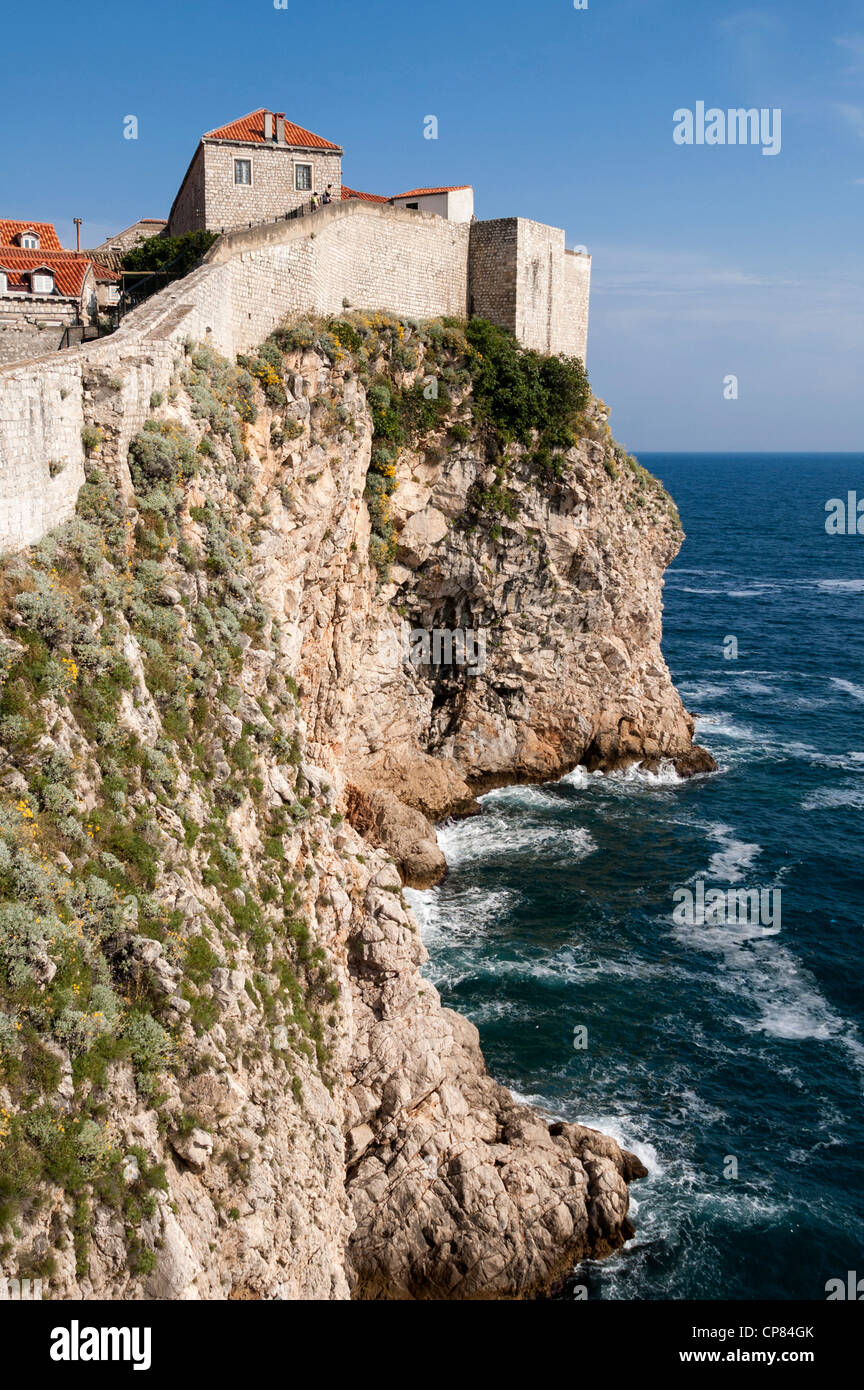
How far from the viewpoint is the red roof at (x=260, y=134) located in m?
33.9

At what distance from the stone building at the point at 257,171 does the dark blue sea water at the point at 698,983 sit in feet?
75.3

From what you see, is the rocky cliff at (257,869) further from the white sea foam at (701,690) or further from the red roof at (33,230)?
the white sea foam at (701,690)

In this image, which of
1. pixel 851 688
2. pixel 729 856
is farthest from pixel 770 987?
pixel 851 688

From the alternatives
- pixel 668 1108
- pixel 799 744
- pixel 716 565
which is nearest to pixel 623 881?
pixel 668 1108

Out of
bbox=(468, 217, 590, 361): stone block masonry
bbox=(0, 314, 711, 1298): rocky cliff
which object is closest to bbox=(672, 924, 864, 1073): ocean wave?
bbox=(0, 314, 711, 1298): rocky cliff

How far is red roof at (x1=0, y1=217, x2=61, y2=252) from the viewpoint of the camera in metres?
33.7

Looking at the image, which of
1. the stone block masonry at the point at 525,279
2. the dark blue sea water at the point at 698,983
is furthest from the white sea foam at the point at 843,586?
the stone block masonry at the point at 525,279

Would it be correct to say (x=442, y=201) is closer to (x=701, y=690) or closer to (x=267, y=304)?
(x=267, y=304)

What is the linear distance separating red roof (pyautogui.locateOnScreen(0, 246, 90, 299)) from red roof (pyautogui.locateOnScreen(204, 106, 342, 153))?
24.9 ft

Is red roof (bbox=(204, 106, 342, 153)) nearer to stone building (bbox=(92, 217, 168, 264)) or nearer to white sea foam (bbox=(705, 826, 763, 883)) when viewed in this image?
stone building (bbox=(92, 217, 168, 264))

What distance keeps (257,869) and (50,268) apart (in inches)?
773

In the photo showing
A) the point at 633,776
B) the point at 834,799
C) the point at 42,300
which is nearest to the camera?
the point at 42,300

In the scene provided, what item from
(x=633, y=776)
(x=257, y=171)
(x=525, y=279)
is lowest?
(x=633, y=776)

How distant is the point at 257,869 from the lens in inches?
746
